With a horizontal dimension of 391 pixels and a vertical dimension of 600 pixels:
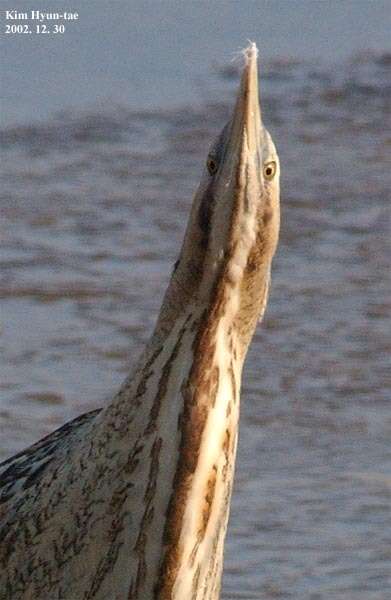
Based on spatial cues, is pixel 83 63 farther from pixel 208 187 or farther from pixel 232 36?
pixel 208 187

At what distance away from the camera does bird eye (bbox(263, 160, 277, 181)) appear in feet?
9.72

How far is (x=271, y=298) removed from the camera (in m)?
5.38

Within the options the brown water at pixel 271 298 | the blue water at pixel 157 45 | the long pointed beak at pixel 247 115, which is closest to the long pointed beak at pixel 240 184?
the long pointed beak at pixel 247 115

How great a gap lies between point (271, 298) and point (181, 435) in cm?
237

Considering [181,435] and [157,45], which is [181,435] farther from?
[157,45]

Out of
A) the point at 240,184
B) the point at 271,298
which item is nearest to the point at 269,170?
the point at 240,184

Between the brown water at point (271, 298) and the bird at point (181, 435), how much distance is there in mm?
964

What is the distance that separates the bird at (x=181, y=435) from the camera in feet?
9.68

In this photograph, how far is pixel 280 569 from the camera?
4129mm

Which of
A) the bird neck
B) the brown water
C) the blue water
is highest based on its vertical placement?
the blue water

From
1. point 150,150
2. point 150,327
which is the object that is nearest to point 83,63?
point 150,150

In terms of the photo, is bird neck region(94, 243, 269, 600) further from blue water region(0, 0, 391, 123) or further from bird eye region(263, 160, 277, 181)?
blue water region(0, 0, 391, 123)

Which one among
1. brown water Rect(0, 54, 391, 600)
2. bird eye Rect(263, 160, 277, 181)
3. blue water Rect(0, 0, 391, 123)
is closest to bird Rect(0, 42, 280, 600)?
bird eye Rect(263, 160, 277, 181)

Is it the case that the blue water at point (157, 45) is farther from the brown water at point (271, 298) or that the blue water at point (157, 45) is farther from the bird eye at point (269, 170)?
the bird eye at point (269, 170)
